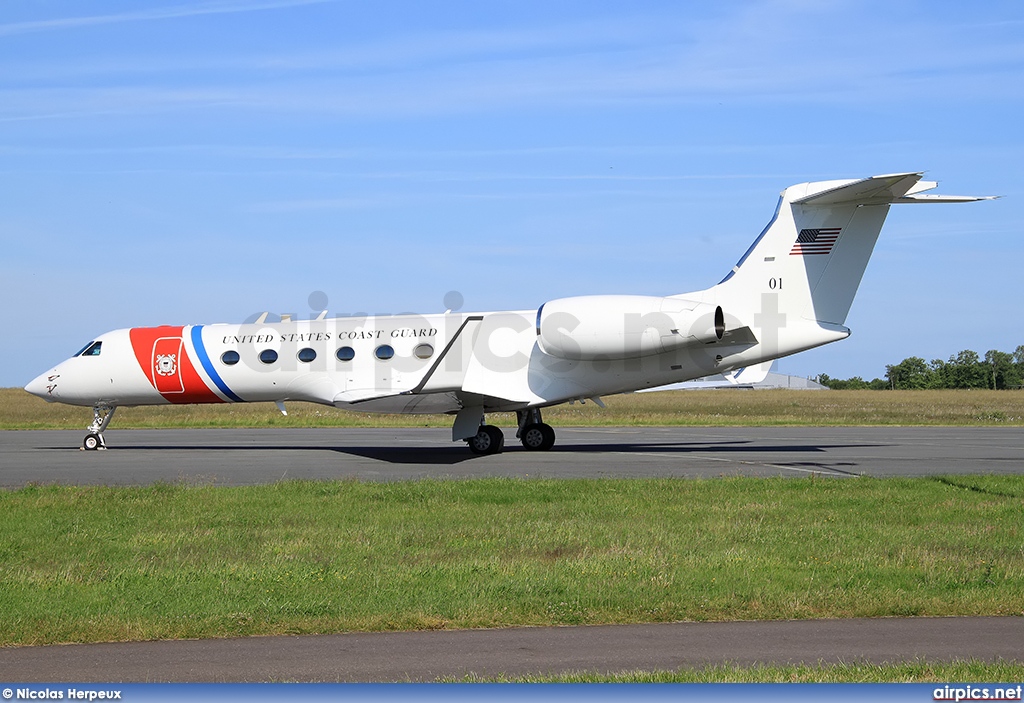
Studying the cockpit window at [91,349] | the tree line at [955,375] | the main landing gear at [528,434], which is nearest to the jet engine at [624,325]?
the main landing gear at [528,434]

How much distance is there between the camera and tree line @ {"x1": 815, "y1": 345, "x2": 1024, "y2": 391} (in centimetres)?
10556

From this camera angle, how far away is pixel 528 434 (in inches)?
907

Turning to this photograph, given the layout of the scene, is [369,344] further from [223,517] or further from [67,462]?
[223,517]

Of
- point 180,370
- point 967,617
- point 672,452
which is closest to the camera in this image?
point 967,617

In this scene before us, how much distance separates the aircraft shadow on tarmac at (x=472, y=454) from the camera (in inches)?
844

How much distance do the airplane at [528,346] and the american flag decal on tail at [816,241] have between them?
20 mm

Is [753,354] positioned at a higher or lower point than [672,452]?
higher

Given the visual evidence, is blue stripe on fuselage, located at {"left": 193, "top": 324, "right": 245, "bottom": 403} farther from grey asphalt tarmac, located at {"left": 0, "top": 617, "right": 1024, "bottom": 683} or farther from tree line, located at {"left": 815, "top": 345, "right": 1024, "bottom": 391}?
tree line, located at {"left": 815, "top": 345, "right": 1024, "bottom": 391}

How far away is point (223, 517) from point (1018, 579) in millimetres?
8801

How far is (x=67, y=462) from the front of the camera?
20.7m

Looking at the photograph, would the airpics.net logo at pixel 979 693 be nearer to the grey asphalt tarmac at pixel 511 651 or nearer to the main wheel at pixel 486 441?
the grey asphalt tarmac at pixel 511 651

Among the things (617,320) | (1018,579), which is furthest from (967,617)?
(617,320)

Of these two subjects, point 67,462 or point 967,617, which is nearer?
point 967,617

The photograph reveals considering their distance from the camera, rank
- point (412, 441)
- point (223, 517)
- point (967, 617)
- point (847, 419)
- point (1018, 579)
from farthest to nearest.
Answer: point (847, 419), point (412, 441), point (223, 517), point (1018, 579), point (967, 617)
